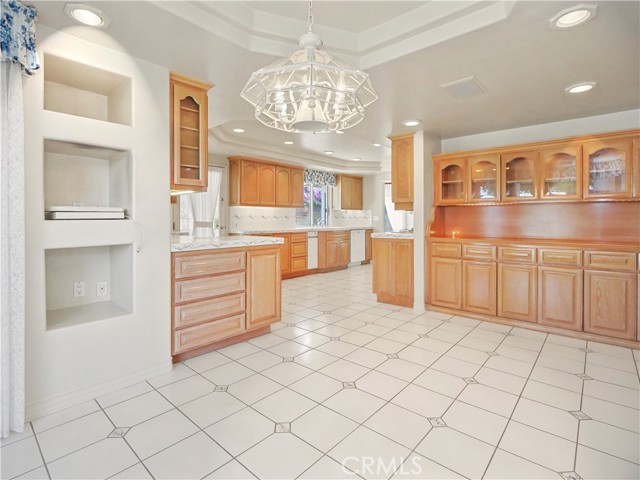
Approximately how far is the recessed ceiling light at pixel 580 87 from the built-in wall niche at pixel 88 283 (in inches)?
150

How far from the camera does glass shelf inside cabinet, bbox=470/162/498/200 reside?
410cm

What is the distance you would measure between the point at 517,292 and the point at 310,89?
330cm

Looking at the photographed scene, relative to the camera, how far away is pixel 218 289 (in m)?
2.94

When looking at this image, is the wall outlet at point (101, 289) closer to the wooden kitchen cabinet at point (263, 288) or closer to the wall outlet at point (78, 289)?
the wall outlet at point (78, 289)

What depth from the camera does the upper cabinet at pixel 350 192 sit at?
830 cm

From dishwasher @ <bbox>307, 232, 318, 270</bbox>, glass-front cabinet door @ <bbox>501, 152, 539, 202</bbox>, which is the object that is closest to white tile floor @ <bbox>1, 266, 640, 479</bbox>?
glass-front cabinet door @ <bbox>501, 152, 539, 202</bbox>

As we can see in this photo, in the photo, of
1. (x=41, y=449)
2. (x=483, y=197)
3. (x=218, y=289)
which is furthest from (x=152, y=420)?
(x=483, y=197)

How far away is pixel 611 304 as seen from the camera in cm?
317

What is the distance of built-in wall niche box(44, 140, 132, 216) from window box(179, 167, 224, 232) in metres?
2.92

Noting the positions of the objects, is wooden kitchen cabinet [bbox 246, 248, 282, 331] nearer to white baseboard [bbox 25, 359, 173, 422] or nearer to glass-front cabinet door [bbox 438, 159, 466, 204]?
white baseboard [bbox 25, 359, 173, 422]

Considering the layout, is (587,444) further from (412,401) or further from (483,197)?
(483,197)

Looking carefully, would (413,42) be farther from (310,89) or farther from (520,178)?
(520,178)

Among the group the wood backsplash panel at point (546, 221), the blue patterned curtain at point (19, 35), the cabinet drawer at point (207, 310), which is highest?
the blue patterned curtain at point (19, 35)

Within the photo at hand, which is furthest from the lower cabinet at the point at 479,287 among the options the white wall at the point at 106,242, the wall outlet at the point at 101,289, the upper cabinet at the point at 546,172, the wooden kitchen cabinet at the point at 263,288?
the wall outlet at the point at 101,289
